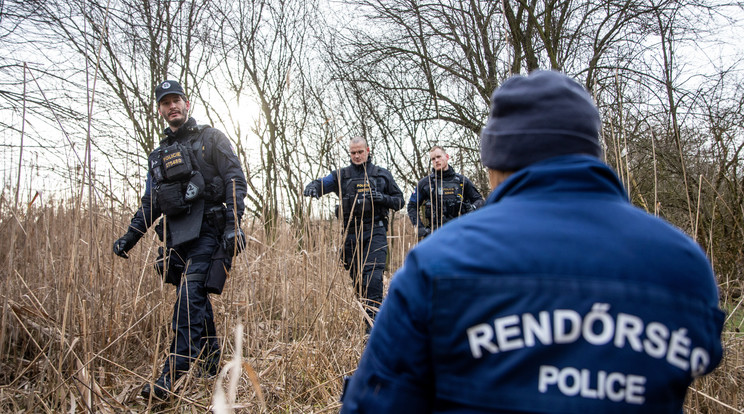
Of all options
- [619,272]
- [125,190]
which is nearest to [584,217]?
[619,272]

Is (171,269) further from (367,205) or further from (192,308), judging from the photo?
(367,205)

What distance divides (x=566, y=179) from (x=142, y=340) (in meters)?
3.09

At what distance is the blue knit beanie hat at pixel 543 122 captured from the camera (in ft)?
2.44

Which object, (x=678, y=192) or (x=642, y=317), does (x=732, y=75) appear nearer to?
(x=678, y=192)

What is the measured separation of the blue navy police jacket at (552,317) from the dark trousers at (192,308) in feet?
6.61

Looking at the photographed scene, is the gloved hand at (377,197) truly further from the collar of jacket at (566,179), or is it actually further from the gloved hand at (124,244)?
the collar of jacket at (566,179)

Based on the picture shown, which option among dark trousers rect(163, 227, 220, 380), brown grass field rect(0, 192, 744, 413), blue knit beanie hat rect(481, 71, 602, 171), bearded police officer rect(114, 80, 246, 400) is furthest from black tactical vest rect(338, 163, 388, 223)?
blue knit beanie hat rect(481, 71, 602, 171)

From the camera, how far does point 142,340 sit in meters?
3.12

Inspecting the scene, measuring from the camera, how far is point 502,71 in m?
8.14


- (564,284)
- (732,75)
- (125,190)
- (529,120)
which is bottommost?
(564,284)

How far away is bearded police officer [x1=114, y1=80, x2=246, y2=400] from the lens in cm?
264

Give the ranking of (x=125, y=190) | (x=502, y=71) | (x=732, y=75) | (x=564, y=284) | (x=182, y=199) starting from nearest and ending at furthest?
(x=564, y=284) → (x=182, y=199) → (x=125, y=190) → (x=732, y=75) → (x=502, y=71)

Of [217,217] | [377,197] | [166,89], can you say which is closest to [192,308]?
[217,217]

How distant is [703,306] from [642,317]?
0.10m
